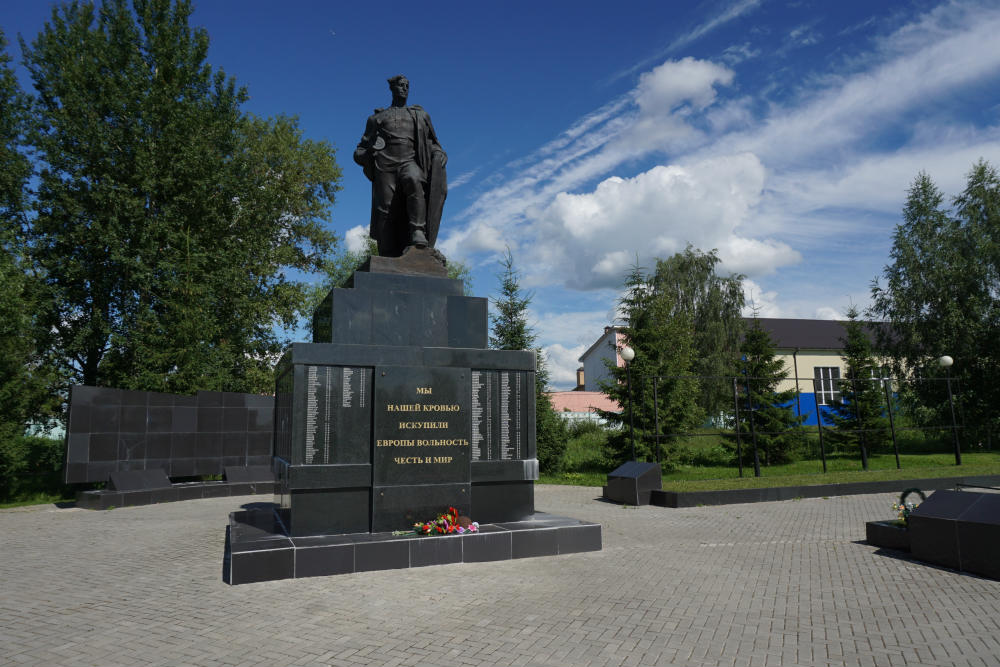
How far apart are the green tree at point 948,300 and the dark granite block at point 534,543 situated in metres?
25.3

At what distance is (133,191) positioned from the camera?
19.8 metres

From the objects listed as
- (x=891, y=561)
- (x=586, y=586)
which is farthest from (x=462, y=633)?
(x=891, y=561)

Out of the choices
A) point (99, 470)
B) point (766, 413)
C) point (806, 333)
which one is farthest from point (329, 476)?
point (806, 333)

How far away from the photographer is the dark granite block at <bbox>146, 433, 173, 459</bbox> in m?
13.4

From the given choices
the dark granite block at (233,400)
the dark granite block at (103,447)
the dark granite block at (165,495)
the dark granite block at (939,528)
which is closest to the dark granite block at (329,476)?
the dark granite block at (939,528)

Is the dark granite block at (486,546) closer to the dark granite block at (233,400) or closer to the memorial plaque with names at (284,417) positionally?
the memorial plaque with names at (284,417)

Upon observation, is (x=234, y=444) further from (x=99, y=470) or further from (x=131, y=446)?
(x=99, y=470)

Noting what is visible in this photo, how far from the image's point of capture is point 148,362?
15.8 meters

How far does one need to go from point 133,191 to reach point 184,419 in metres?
9.75

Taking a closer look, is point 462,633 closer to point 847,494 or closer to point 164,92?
point 847,494

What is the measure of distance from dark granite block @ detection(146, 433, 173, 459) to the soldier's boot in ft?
29.0

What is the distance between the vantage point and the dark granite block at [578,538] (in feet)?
23.6

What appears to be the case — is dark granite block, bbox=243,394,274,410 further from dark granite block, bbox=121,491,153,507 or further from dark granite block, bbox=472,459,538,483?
dark granite block, bbox=472,459,538,483

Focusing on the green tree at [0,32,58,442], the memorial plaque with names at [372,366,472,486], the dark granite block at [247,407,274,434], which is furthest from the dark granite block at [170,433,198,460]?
the memorial plaque with names at [372,366,472,486]
